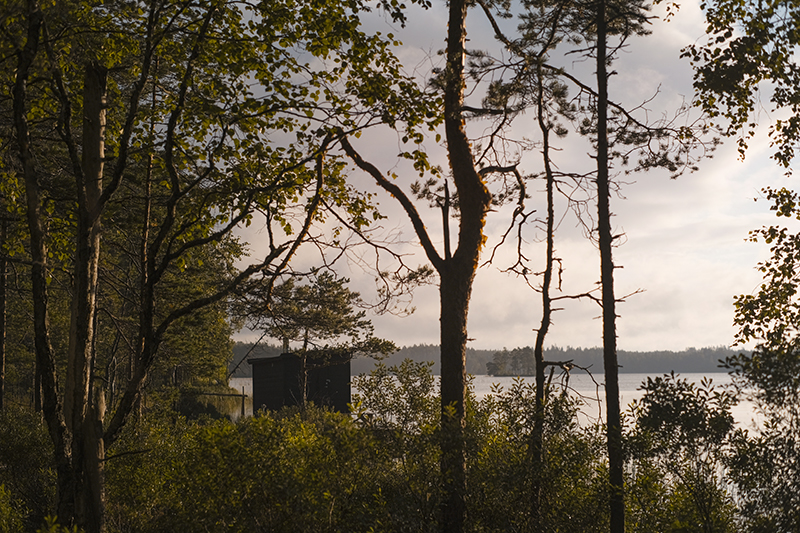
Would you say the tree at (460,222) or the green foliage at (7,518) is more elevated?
the tree at (460,222)

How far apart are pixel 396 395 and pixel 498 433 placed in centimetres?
218

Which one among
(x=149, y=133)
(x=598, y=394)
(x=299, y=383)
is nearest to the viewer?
(x=149, y=133)

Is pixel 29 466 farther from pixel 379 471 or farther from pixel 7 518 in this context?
pixel 379 471

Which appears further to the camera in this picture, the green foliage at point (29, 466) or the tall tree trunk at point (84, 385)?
the green foliage at point (29, 466)

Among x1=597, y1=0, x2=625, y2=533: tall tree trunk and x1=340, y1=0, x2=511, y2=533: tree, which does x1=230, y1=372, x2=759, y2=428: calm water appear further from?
x1=340, y1=0, x2=511, y2=533: tree

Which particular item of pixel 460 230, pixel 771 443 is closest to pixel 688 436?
pixel 771 443

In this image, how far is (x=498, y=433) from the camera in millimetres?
8320

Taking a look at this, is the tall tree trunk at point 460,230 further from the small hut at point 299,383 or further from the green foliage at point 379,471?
the small hut at point 299,383

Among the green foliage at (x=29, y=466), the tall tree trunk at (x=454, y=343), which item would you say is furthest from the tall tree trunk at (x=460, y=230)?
the green foliage at (x=29, y=466)

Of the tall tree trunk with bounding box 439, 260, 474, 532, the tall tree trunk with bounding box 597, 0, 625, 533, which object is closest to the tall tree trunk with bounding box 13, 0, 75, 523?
the tall tree trunk with bounding box 439, 260, 474, 532

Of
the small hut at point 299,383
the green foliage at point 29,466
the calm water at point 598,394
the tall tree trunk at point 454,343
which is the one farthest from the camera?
the small hut at point 299,383

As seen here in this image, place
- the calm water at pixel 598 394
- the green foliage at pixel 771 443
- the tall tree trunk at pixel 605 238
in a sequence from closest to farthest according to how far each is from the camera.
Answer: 1. the green foliage at pixel 771 443
2. the calm water at pixel 598 394
3. the tall tree trunk at pixel 605 238

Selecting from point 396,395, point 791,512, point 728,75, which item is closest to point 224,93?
point 396,395

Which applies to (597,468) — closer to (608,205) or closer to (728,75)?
(608,205)
